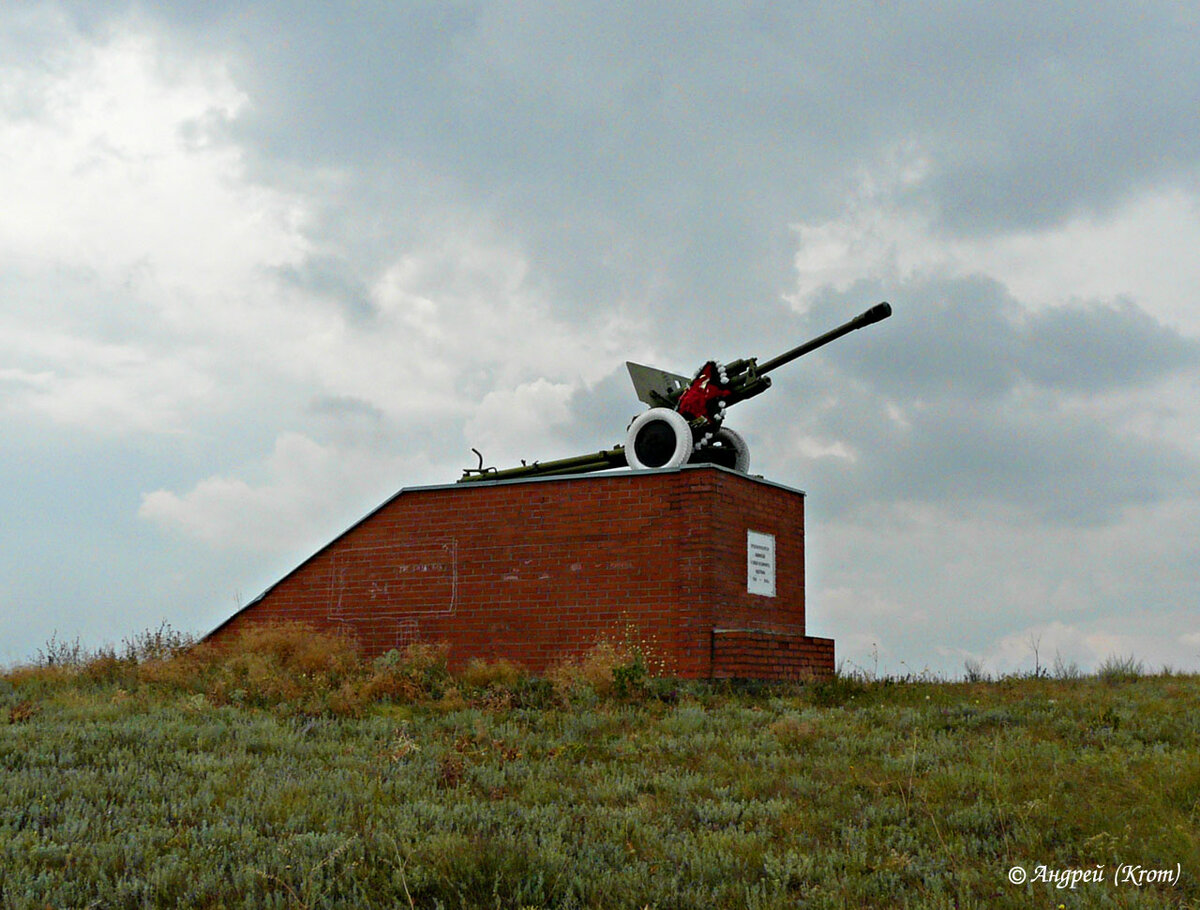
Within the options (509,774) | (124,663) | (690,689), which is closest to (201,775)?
(509,774)

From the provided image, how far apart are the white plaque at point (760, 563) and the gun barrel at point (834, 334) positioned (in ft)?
8.70

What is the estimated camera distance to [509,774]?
9094mm

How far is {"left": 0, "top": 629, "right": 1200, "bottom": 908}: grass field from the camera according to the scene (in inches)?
246

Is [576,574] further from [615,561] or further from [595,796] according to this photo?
[595,796]

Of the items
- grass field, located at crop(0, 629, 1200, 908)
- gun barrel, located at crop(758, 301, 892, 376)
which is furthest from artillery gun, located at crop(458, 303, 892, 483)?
grass field, located at crop(0, 629, 1200, 908)

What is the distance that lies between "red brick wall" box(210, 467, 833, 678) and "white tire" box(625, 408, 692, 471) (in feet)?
3.10

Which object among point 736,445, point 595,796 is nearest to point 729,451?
point 736,445

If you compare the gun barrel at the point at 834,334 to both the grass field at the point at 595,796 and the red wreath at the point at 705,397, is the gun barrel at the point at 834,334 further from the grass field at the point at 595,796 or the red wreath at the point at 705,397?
the grass field at the point at 595,796

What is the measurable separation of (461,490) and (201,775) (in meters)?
8.38

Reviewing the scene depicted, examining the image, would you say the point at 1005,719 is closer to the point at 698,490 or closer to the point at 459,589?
the point at 698,490

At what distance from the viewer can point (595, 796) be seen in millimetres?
8344

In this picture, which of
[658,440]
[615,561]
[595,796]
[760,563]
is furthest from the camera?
[658,440]

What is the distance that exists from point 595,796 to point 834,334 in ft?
31.9

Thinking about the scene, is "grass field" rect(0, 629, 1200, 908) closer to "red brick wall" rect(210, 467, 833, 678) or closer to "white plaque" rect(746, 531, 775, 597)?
"red brick wall" rect(210, 467, 833, 678)
